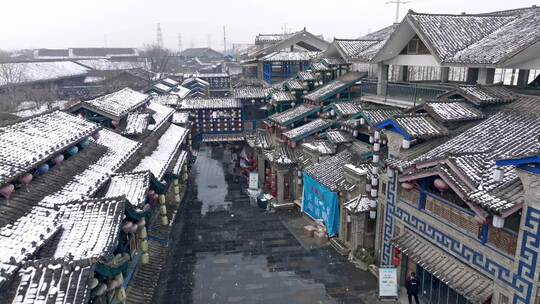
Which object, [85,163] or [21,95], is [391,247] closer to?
[85,163]

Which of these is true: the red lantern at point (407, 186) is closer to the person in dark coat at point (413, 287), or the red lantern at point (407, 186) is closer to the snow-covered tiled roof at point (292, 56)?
the person in dark coat at point (413, 287)

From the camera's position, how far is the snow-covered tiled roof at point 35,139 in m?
15.4

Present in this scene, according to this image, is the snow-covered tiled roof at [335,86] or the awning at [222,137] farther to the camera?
the awning at [222,137]

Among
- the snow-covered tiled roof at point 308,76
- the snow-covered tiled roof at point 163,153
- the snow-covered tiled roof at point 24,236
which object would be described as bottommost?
the snow-covered tiled roof at point 163,153

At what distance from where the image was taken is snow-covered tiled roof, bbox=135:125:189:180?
25.3 metres

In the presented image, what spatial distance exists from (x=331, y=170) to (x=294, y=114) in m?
9.80

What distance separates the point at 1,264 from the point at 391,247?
17125 millimetres

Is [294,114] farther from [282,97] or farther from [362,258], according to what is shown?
[362,258]

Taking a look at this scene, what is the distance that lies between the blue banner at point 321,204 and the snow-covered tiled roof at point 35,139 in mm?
15477

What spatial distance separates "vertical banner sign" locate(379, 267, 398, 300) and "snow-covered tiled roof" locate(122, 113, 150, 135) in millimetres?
20164

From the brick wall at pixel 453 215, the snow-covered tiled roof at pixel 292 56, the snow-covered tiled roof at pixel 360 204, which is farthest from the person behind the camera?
the snow-covered tiled roof at pixel 292 56

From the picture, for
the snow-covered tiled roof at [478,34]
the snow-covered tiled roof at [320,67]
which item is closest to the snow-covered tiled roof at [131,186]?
the snow-covered tiled roof at [478,34]

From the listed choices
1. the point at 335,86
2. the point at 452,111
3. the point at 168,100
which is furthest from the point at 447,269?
the point at 168,100

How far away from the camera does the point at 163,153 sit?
30.2 meters
